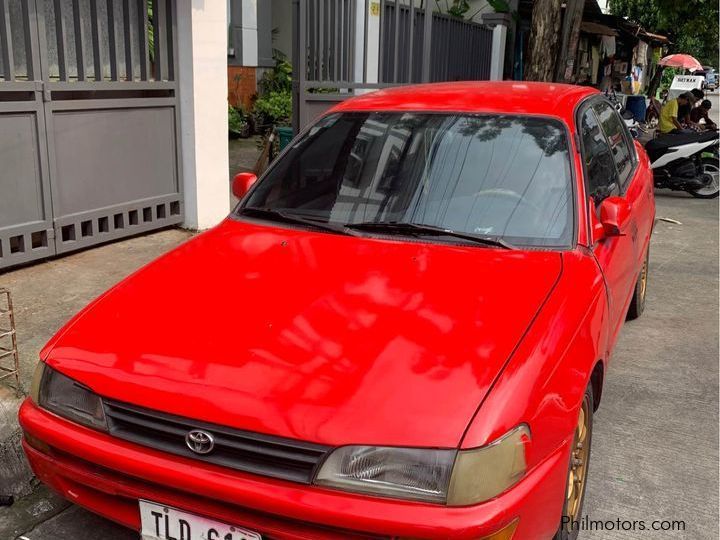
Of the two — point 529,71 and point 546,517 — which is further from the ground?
point 529,71

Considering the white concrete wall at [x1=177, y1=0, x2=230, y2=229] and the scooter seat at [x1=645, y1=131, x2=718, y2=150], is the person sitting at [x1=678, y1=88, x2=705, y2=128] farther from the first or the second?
the white concrete wall at [x1=177, y1=0, x2=230, y2=229]

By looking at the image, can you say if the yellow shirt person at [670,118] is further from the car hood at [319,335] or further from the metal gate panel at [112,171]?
the car hood at [319,335]

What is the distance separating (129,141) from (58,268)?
1354mm

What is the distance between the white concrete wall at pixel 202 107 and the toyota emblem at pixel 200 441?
200 inches

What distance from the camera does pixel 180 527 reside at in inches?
85.0

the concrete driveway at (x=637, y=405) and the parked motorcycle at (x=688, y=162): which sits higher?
the parked motorcycle at (x=688, y=162)

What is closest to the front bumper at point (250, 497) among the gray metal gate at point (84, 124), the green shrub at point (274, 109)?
the gray metal gate at point (84, 124)

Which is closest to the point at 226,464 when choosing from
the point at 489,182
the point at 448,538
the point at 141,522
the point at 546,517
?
the point at 141,522

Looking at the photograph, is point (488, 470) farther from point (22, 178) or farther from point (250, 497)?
point (22, 178)

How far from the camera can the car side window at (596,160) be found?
346 centimetres

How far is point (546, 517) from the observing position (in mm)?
2234

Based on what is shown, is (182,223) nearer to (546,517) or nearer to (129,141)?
(129,141)

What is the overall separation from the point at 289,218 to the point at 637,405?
220 cm

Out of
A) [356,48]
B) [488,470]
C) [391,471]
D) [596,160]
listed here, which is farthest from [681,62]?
[391,471]
